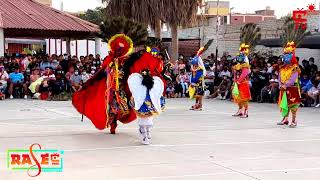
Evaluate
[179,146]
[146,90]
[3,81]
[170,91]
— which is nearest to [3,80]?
[3,81]

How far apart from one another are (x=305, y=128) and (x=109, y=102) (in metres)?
4.55

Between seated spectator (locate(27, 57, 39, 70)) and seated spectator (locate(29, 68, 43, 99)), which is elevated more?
seated spectator (locate(27, 57, 39, 70))

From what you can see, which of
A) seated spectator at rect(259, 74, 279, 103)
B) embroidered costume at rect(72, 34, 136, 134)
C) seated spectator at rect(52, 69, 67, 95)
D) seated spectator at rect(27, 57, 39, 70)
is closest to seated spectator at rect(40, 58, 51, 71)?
seated spectator at rect(27, 57, 39, 70)

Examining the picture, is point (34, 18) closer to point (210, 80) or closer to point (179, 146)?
point (210, 80)

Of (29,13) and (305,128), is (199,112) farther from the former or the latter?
(29,13)

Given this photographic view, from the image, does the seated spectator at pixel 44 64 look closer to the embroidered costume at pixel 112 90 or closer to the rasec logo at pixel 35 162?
the embroidered costume at pixel 112 90

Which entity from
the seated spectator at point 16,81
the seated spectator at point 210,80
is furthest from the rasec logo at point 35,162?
the seated spectator at point 210,80

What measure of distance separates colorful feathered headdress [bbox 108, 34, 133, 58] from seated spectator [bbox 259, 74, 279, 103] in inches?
378

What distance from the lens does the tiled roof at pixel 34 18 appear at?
24.0 metres

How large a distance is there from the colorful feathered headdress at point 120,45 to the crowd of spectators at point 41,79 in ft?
29.8

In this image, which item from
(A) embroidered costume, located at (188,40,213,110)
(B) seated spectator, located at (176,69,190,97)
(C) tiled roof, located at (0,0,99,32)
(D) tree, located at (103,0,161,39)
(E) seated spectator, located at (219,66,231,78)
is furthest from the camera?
(D) tree, located at (103,0,161,39)

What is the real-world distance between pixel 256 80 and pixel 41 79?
24.9 feet

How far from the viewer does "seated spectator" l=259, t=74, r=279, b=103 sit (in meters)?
19.3

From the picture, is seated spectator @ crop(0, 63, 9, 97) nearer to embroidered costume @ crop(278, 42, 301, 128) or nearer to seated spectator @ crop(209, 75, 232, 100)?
seated spectator @ crop(209, 75, 232, 100)
